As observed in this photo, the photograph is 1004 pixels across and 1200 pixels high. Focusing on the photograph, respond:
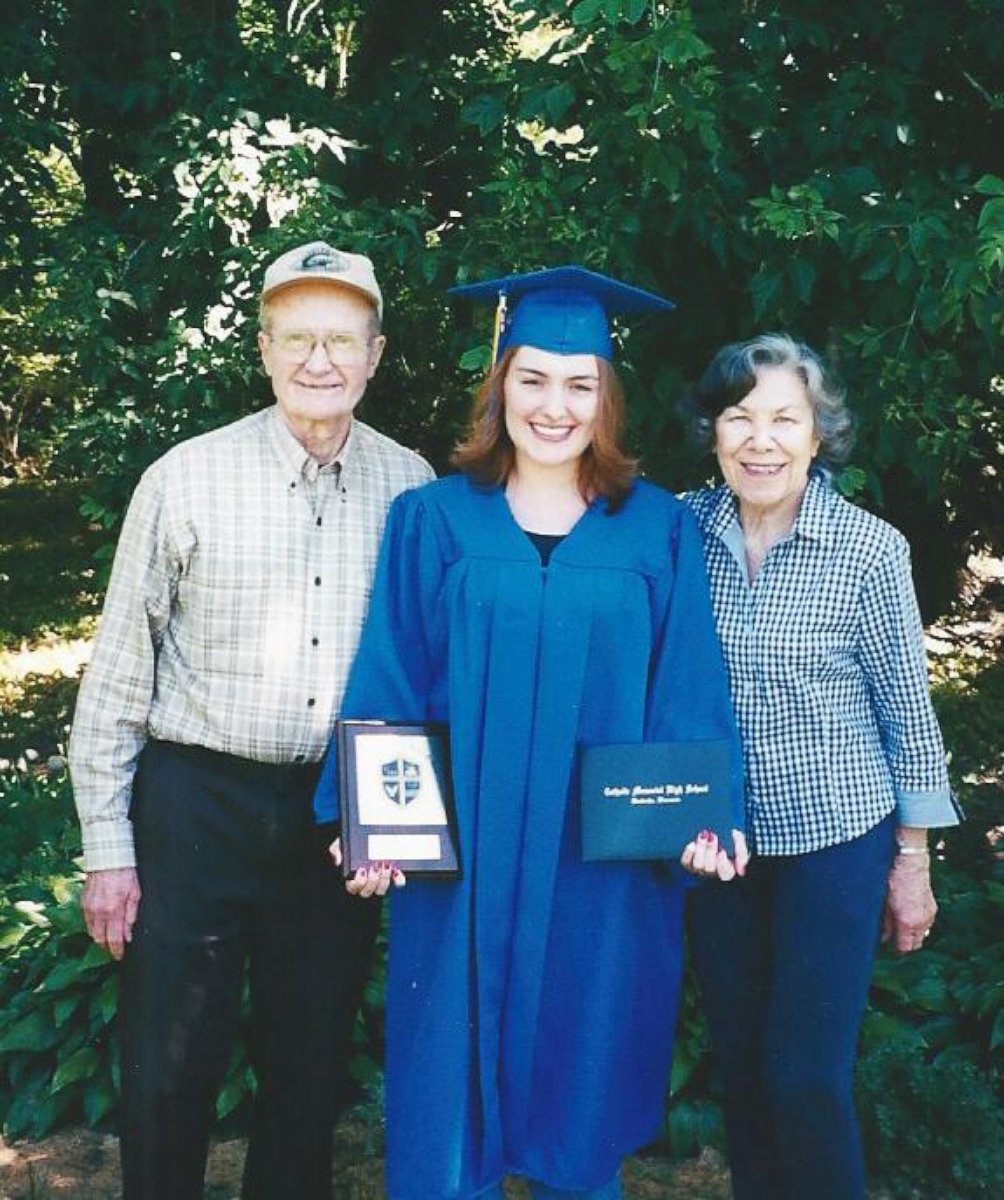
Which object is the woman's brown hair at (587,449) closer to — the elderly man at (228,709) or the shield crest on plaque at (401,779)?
the elderly man at (228,709)

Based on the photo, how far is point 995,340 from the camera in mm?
3656

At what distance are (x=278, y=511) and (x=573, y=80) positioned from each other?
1379 mm

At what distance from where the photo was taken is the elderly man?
2.84m

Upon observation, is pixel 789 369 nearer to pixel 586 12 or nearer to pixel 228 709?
pixel 586 12

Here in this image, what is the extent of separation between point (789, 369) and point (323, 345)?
2.96ft

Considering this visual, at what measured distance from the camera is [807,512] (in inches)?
110

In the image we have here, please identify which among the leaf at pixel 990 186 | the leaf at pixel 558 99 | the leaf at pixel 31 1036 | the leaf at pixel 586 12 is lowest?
the leaf at pixel 31 1036

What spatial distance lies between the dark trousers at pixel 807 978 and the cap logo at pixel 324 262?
4.63ft

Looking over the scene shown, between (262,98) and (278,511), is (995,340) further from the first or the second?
(262,98)

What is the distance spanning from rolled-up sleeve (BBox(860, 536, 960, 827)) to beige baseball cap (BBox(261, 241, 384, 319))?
113cm

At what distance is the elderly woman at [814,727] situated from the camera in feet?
9.07

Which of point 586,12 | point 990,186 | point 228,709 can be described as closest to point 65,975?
point 228,709

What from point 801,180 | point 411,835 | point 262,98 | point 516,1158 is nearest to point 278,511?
point 411,835

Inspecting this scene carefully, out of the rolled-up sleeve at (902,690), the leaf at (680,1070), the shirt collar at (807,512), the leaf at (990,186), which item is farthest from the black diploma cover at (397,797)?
the leaf at (990,186)
